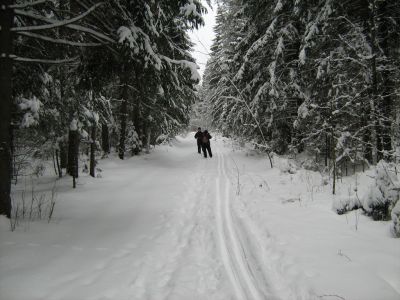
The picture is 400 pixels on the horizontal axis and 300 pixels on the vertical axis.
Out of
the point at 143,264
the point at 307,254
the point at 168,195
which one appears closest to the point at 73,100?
the point at 168,195

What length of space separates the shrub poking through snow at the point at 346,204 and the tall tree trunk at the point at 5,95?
22.5 feet

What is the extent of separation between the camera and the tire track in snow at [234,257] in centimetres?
388

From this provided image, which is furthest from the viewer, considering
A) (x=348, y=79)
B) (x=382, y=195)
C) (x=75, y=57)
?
(x=348, y=79)

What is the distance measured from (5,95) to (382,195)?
7.51 meters

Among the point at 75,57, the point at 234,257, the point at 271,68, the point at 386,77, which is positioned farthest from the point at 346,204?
the point at 271,68

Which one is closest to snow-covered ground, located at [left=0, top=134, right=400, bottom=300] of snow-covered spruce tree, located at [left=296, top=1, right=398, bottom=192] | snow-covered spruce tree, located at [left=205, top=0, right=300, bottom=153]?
snow-covered spruce tree, located at [left=296, top=1, right=398, bottom=192]

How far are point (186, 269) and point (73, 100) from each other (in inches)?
289

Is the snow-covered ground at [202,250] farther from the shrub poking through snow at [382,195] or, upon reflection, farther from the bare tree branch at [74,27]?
the bare tree branch at [74,27]

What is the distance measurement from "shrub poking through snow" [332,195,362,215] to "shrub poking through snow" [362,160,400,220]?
46cm

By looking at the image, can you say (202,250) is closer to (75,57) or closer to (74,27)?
(75,57)

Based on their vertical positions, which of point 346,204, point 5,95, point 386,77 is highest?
point 386,77

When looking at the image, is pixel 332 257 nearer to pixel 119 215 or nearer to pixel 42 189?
pixel 119 215

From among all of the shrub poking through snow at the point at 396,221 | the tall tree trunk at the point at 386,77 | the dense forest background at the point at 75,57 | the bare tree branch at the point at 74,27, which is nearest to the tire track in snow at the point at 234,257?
the shrub poking through snow at the point at 396,221

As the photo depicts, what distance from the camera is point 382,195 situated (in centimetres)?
560
